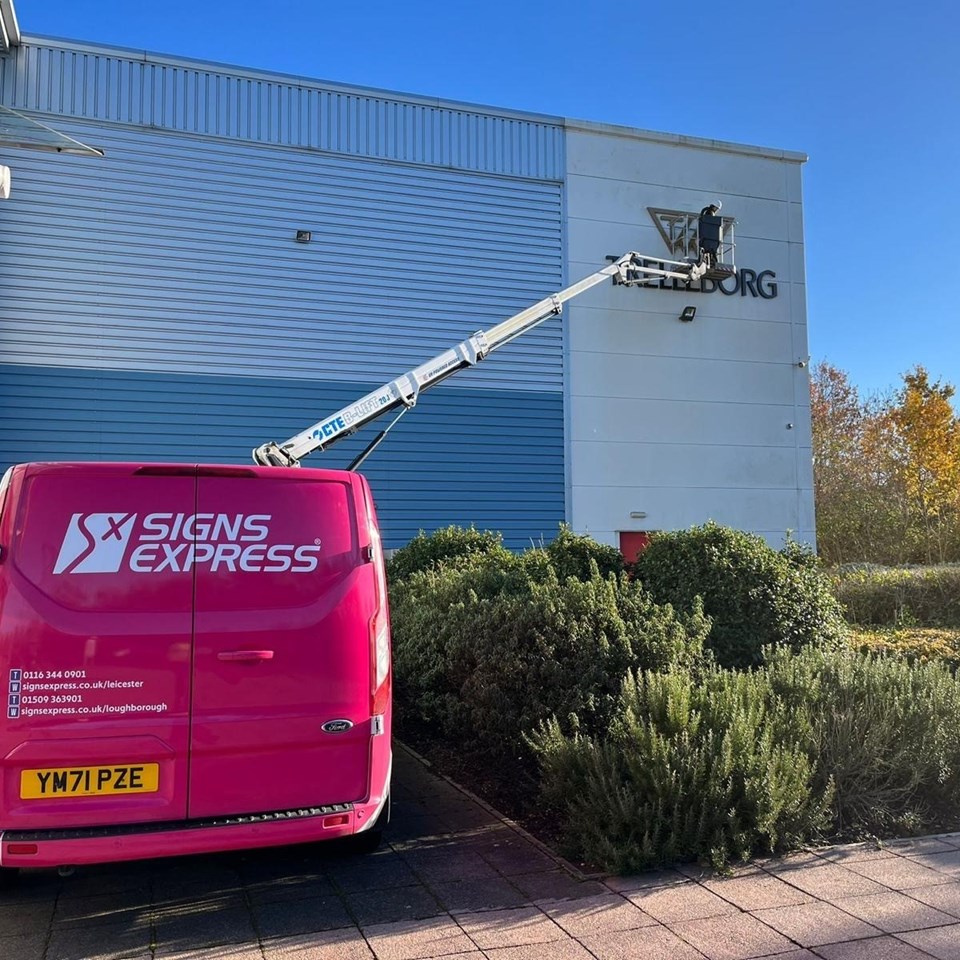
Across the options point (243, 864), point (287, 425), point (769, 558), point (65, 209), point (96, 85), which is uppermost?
point (96, 85)

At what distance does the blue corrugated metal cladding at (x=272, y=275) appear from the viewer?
46.6ft

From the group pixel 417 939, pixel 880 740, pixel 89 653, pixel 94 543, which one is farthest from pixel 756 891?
pixel 94 543

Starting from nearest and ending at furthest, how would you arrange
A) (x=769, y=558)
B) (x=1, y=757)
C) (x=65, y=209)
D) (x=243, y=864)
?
(x=1, y=757) → (x=243, y=864) → (x=769, y=558) → (x=65, y=209)

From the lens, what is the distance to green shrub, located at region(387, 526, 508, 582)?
10945 millimetres

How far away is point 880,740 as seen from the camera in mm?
5273

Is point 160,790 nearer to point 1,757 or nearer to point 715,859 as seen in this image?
point 1,757

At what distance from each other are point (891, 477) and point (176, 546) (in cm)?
2670

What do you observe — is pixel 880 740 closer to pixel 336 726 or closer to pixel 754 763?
pixel 754 763

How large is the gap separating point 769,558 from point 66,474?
5681mm

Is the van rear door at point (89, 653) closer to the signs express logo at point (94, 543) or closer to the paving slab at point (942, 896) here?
the signs express logo at point (94, 543)

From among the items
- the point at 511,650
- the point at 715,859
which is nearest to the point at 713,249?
the point at 511,650

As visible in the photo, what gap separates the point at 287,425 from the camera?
15.2 m

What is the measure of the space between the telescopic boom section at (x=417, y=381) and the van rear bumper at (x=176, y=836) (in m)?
6.41

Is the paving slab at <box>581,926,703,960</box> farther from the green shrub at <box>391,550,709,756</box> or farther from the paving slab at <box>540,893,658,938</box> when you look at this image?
the green shrub at <box>391,550,709,756</box>
